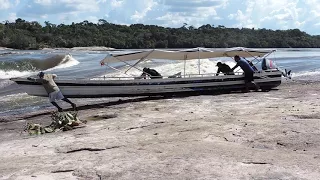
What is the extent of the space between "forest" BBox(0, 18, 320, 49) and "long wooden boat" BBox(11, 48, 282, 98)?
265ft

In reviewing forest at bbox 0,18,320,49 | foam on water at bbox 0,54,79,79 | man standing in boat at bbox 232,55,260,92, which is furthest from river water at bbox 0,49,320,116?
forest at bbox 0,18,320,49

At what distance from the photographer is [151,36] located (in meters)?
119

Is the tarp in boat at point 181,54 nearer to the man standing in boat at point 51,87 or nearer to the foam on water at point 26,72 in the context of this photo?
the man standing in boat at point 51,87

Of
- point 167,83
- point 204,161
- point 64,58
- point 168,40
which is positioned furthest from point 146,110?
point 168,40

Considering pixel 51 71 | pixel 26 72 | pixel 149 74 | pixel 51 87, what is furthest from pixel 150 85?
pixel 26 72

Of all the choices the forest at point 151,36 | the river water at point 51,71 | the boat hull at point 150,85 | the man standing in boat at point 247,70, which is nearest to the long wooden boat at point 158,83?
the boat hull at point 150,85

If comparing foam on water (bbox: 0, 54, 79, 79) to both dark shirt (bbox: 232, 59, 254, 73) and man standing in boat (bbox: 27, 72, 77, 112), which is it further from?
dark shirt (bbox: 232, 59, 254, 73)

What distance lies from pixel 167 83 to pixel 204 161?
9936mm

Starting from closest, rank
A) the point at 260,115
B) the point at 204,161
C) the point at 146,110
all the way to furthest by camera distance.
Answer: the point at 204,161
the point at 260,115
the point at 146,110

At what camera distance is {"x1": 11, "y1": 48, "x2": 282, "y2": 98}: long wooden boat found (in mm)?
15508

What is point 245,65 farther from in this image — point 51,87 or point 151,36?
point 151,36

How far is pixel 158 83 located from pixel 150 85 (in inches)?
13.0

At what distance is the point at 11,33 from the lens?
93.8 m

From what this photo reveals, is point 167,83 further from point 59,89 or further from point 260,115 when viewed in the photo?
point 260,115
